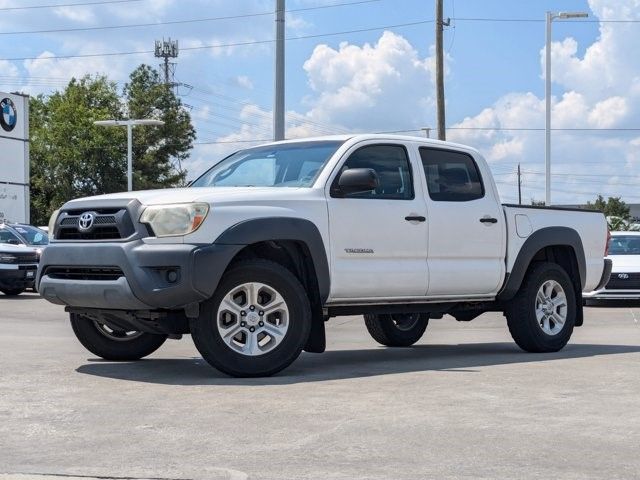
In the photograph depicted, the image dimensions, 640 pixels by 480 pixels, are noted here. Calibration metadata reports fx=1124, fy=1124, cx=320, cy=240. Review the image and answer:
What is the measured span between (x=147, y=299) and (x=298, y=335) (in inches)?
47.2

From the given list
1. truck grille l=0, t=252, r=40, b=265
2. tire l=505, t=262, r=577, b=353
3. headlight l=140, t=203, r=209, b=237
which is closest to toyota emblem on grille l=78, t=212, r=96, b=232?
headlight l=140, t=203, r=209, b=237

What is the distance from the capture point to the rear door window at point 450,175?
994 cm

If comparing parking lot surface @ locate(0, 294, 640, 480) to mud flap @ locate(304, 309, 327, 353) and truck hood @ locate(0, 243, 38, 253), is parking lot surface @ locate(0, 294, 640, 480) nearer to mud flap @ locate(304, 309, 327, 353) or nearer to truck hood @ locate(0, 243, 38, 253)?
mud flap @ locate(304, 309, 327, 353)

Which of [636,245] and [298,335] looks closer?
[298,335]

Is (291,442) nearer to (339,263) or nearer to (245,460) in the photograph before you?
(245,460)

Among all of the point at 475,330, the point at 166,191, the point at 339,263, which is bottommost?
the point at 475,330

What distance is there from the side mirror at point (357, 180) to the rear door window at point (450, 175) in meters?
1.10

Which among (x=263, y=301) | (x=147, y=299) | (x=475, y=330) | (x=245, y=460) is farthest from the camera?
(x=475, y=330)

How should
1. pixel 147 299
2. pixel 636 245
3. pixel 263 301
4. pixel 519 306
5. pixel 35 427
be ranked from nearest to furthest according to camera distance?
pixel 35 427 < pixel 147 299 < pixel 263 301 < pixel 519 306 < pixel 636 245

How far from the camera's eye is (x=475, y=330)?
49.1 feet

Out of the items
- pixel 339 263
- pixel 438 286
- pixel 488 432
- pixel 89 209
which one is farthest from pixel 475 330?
pixel 488 432

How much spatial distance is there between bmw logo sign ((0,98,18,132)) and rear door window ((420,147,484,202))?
38.0 m

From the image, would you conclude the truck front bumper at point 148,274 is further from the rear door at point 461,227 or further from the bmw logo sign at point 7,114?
the bmw logo sign at point 7,114

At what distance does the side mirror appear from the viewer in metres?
8.80
